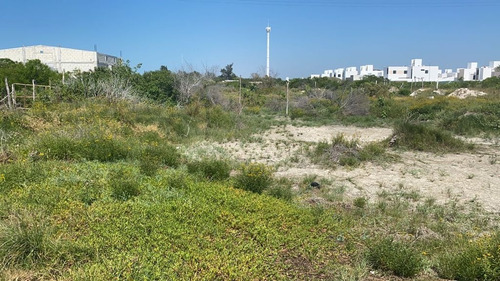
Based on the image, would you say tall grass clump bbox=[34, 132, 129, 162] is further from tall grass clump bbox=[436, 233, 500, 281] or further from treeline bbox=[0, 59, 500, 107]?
treeline bbox=[0, 59, 500, 107]

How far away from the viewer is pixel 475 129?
48.2ft

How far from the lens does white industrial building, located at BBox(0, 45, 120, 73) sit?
48656 millimetres

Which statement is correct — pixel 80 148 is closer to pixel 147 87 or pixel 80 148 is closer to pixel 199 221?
pixel 199 221

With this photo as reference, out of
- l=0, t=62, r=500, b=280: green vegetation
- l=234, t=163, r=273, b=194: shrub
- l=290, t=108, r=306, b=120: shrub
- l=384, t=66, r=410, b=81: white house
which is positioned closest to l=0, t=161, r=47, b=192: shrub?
l=0, t=62, r=500, b=280: green vegetation

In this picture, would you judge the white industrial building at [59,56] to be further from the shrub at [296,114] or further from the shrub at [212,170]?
the shrub at [212,170]

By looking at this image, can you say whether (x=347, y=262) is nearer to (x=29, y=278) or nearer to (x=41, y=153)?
(x=29, y=278)

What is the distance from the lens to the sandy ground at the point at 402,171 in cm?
703

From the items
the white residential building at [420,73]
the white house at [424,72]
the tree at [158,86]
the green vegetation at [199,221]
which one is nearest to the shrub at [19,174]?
the green vegetation at [199,221]

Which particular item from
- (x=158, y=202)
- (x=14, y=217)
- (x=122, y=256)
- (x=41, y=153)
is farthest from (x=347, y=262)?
(x=41, y=153)

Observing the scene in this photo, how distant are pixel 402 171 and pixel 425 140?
322 cm

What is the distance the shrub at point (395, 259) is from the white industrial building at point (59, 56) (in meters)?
50.1

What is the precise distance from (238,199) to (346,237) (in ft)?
5.44

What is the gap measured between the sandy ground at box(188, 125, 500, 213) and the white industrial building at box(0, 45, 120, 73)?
1699 inches

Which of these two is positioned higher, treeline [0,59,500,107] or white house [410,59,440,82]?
white house [410,59,440,82]
